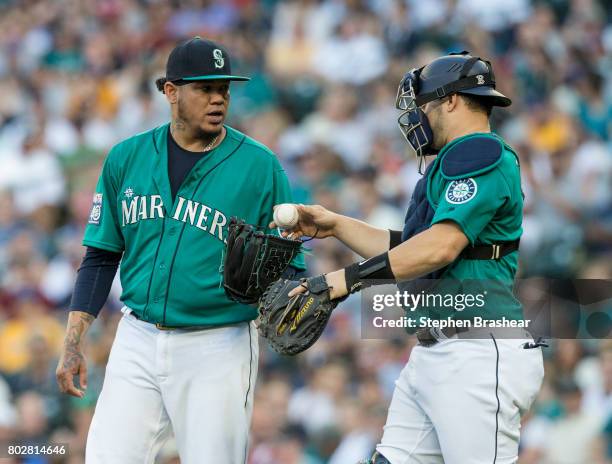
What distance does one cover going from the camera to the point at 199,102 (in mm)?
4648

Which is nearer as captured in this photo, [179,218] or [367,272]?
[367,272]

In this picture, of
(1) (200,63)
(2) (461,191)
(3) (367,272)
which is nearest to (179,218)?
(1) (200,63)

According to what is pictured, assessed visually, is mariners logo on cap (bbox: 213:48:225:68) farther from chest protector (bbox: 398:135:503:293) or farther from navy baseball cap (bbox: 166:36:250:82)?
chest protector (bbox: 398:135:503:293)

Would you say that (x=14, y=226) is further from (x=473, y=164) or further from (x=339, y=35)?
(x=473, y=164)

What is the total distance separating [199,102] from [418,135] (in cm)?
98

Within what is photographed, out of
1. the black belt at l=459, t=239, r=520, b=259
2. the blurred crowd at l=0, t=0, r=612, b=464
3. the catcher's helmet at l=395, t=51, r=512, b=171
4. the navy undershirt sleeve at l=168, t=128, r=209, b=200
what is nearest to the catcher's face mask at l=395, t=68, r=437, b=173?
the catcher's helmet at l=395, t=51, r=512, b=171

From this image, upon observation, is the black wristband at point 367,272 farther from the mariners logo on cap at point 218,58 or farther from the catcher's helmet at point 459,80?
the mariners logo on cap at point 218,58

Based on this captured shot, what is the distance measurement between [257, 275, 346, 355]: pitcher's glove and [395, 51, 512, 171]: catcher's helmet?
73 cm

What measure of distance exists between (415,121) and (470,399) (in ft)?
3.61

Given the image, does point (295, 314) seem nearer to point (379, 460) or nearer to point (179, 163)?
point (379, 460)

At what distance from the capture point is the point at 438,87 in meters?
4.19

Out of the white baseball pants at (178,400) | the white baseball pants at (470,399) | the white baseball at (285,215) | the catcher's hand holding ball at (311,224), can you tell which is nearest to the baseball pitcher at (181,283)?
the white baseball pants at (178,400)

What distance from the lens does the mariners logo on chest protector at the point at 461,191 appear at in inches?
153

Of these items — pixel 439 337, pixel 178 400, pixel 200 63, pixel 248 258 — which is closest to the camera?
pixel 439 337
